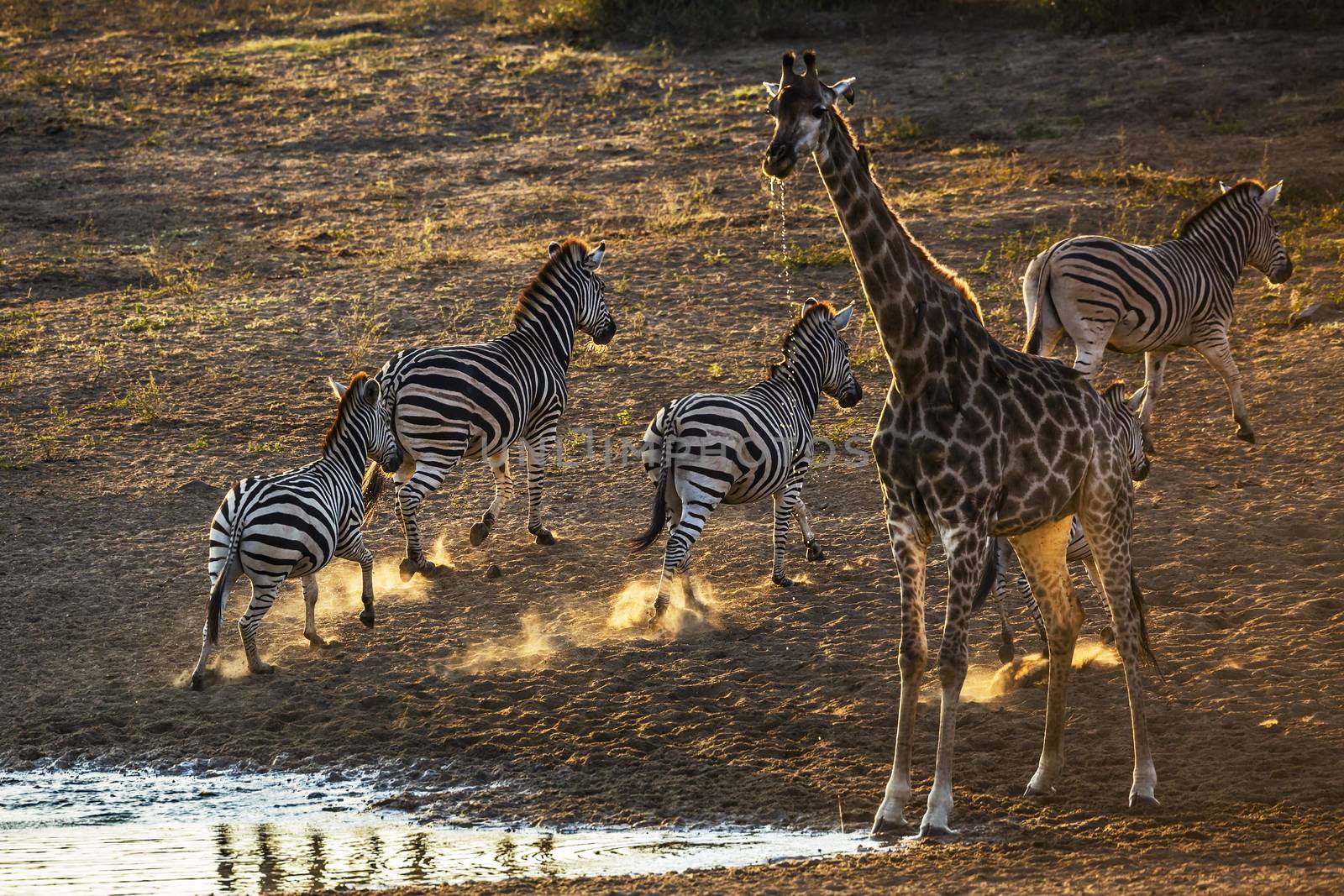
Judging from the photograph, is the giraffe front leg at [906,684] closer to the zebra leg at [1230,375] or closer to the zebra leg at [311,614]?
the zebra leg at [311,614]

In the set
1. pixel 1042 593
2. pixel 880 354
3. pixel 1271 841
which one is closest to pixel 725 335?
pixel 880 354

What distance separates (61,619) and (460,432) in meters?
2.71

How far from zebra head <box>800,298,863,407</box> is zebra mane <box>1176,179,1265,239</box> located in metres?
3.58

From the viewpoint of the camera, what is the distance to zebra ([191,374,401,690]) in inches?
324

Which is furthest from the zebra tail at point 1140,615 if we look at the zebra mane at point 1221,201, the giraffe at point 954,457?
the zebra mane at point 1221,201

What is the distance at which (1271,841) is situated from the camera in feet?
19.4

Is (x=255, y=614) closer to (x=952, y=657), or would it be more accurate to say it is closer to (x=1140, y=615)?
(x=952, y=657)

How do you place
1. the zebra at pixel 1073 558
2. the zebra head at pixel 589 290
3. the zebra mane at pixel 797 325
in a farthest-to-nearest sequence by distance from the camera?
the zebra head at pixel 589 290 → the zebra mane at pixel 797 325 → the zebra at pixel 1073 558

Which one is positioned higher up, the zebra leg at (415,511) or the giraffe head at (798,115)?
the giraffe head at (798,115)

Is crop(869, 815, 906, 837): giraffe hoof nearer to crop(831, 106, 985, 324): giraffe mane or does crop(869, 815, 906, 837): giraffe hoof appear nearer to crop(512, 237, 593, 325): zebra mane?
crop(831, 106, 985, 324): giraffe mane

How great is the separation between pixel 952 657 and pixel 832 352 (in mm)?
4326

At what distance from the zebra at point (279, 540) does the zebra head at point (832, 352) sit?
324cm

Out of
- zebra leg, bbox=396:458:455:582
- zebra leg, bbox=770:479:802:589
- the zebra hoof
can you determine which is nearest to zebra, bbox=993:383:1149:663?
zebra leg, bbox=770:479:802:589

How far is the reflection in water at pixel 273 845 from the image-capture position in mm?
6082
